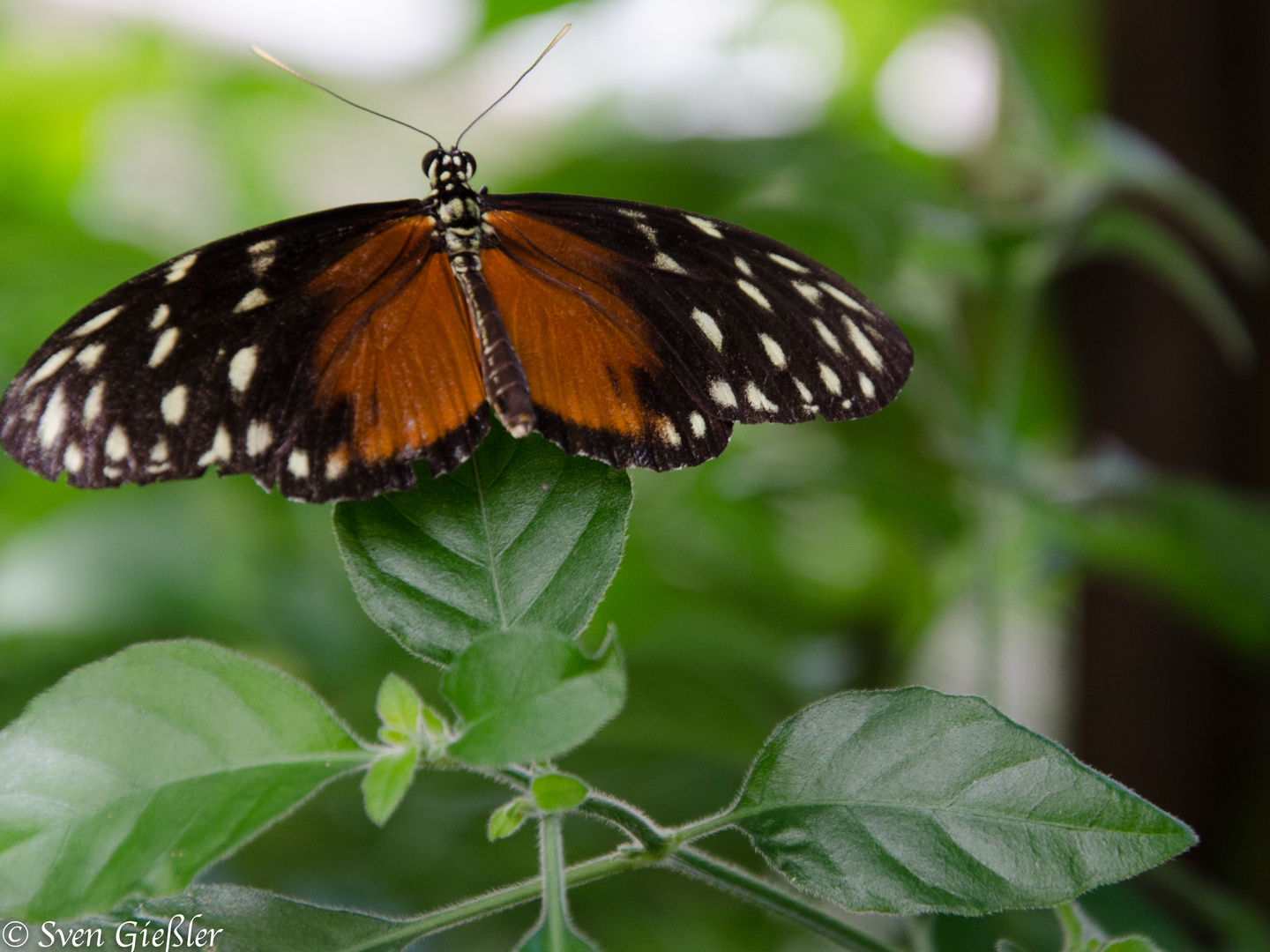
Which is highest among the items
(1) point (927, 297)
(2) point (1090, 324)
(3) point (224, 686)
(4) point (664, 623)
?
(2) point (1090, 324)

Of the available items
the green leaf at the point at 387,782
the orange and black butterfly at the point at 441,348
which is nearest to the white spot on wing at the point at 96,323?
the orange and black butterfly at the point at 441,348

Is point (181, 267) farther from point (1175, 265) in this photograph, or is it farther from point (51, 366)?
point (1175, 265)

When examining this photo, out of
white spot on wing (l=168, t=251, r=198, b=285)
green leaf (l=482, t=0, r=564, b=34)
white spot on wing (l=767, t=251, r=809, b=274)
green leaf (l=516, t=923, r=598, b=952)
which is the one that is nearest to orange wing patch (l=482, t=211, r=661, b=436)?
white spot on wing (l=767, t=251, r=809, b=274)

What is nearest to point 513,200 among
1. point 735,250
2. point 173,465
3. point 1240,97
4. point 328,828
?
point 735,250

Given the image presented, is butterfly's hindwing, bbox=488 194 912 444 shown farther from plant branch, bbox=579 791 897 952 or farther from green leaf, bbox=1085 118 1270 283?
green leaf, bbox=1085 118 1270 283

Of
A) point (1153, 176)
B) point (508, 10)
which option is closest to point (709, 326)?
point (1153, 176)

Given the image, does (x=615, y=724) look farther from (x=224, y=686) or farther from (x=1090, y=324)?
(x=1090, y=324)
